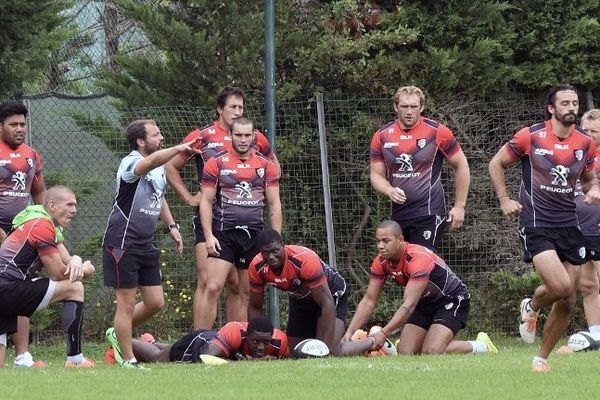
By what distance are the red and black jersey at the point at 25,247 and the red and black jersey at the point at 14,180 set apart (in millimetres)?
1724

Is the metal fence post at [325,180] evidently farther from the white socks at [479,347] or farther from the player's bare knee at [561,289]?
the player's bare knee at [561,289]

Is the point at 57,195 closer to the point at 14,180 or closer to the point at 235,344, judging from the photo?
the point at 14,180

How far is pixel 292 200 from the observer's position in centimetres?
1616

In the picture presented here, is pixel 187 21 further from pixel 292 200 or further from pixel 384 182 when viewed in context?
pixel 384 182

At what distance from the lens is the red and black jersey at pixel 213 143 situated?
1388cm

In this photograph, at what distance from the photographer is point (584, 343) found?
12828 millimetres

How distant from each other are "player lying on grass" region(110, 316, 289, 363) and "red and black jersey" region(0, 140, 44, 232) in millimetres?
1912

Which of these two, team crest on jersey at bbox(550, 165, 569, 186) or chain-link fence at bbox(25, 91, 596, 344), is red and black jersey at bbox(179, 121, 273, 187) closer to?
chain-link fence at bbox(25, 91, 596, 344)

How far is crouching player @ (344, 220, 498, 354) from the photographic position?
12.6 meters

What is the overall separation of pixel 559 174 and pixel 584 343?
6.39 feet

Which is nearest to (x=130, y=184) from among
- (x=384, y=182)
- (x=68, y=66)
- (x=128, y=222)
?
(x=128, y=222)

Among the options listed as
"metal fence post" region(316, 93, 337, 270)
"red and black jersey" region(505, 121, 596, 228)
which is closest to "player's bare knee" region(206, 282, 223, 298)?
"metal fence post" region(316, 93, 337, 270)

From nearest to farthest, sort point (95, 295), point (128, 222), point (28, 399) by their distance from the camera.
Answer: point (28, 399), point (128, 222), point (95, 295)

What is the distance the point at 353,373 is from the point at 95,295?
6.00m
